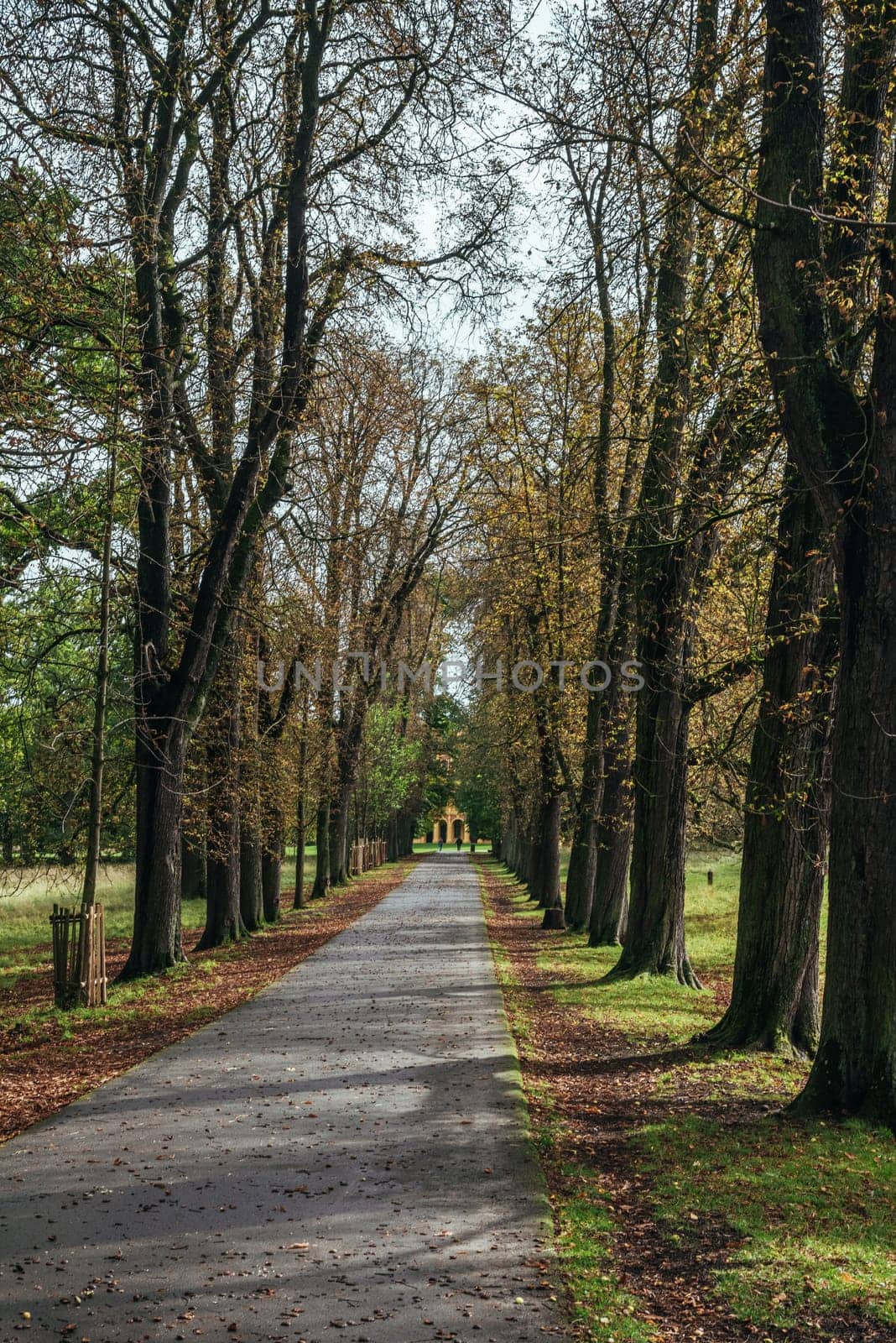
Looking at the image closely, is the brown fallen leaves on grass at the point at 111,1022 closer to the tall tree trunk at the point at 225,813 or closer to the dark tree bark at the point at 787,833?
the tall tree trunk at the point at 225,813

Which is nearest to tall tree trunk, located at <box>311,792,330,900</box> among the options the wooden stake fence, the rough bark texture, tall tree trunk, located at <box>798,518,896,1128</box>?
the wooden stake fence

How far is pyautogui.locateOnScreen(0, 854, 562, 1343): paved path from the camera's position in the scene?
533 cm

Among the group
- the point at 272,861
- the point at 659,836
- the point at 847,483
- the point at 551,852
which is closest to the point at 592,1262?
the point at 847,483

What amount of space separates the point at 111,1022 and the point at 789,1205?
8.68 metres

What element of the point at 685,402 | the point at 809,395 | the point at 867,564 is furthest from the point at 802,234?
the point at 685,402

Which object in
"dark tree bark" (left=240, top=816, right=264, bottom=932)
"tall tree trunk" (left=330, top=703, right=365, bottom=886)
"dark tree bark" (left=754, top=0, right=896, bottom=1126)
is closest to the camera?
A: "dark tree bark" (left=754, top=0, right=896, bottom=1126)

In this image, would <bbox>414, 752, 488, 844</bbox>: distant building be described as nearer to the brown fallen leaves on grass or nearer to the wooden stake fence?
the wooden stake fence

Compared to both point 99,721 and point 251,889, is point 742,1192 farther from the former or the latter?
point 251,889

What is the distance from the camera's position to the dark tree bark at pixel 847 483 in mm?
8461

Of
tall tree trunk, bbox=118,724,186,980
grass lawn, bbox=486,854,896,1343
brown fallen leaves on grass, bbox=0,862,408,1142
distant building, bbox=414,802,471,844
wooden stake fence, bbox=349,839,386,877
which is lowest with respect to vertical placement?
distant building, bbox=414,802,471,844

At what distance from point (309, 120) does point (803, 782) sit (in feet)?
37.0

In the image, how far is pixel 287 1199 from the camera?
6.99 m

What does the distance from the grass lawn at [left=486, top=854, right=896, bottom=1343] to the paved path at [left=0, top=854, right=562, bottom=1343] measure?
0.29 m

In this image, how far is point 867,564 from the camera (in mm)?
8578
